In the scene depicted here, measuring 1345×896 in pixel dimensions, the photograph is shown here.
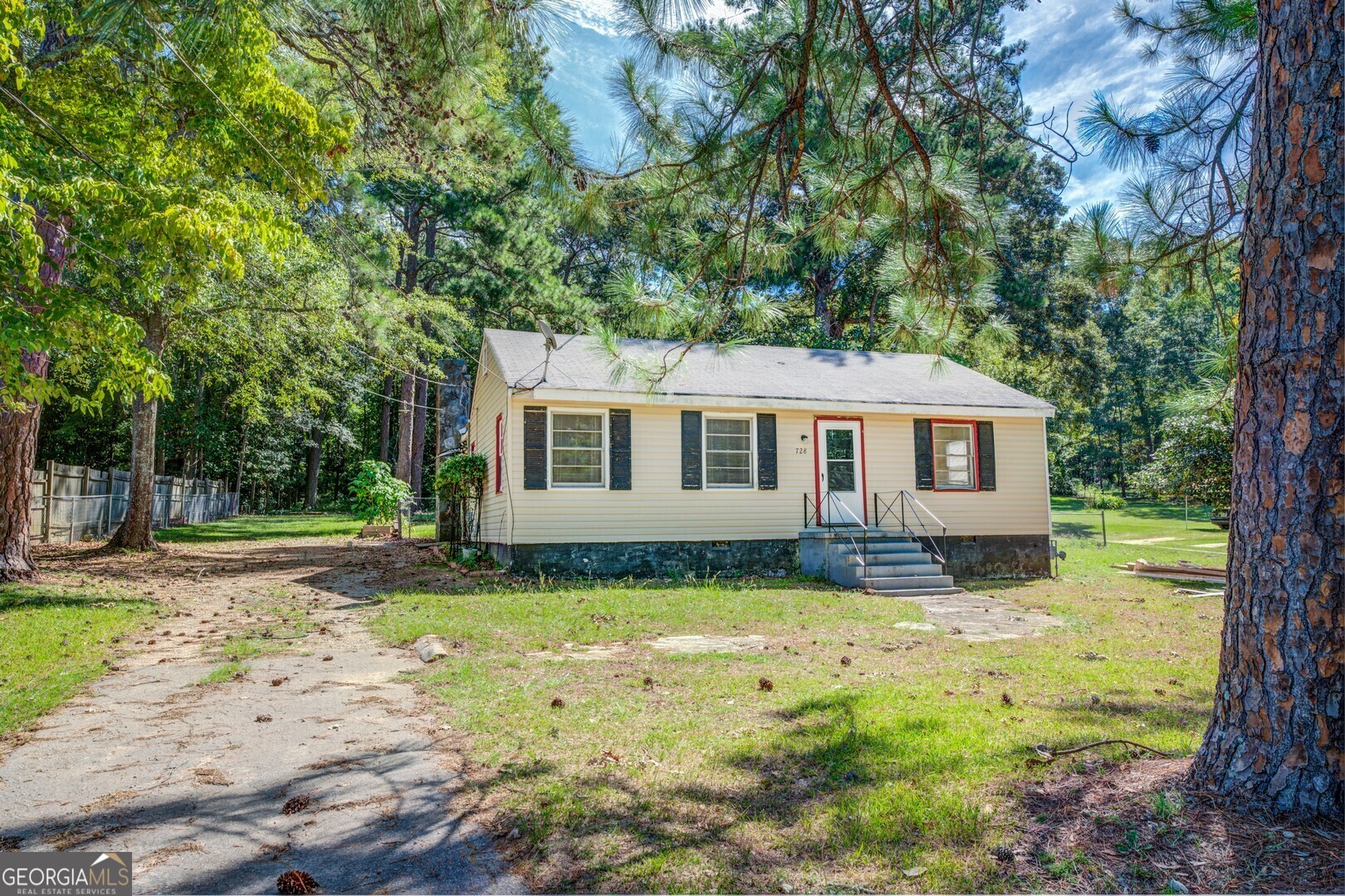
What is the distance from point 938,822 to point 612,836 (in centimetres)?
126

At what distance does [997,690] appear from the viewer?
512cm

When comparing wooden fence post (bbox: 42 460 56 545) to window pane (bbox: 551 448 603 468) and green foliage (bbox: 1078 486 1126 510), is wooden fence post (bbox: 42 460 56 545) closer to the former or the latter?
window pane (bbox: 551 448 603 468)

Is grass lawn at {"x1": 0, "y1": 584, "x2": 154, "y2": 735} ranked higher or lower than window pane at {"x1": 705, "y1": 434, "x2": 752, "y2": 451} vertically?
lower

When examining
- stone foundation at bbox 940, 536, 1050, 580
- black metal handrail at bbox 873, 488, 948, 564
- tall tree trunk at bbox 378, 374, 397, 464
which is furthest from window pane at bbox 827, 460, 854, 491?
tall tree trunk at bbox 378, 374, 397, 464

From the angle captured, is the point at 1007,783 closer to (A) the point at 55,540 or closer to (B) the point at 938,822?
(B) the point at 938,822

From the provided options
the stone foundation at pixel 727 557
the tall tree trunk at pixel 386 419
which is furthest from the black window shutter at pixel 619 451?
the tall tree trunk at pixel 386 419

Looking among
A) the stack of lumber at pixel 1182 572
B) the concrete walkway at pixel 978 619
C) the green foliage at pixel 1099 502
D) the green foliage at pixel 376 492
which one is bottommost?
the concrete walkway at pixel 978 619

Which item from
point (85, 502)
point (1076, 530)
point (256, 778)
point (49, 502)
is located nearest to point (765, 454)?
point (256, 778)

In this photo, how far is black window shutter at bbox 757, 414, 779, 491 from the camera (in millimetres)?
12938

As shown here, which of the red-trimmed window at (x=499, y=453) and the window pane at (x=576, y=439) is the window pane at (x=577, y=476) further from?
the red-trimmed window at (x=499, y=453)

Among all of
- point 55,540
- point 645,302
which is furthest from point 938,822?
point 55,540

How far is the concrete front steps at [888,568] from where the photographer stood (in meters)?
11.1

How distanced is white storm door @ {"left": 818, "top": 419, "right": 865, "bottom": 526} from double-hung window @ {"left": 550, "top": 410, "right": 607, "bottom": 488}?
13.0 ft

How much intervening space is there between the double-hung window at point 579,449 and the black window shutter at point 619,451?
0.31 ft
